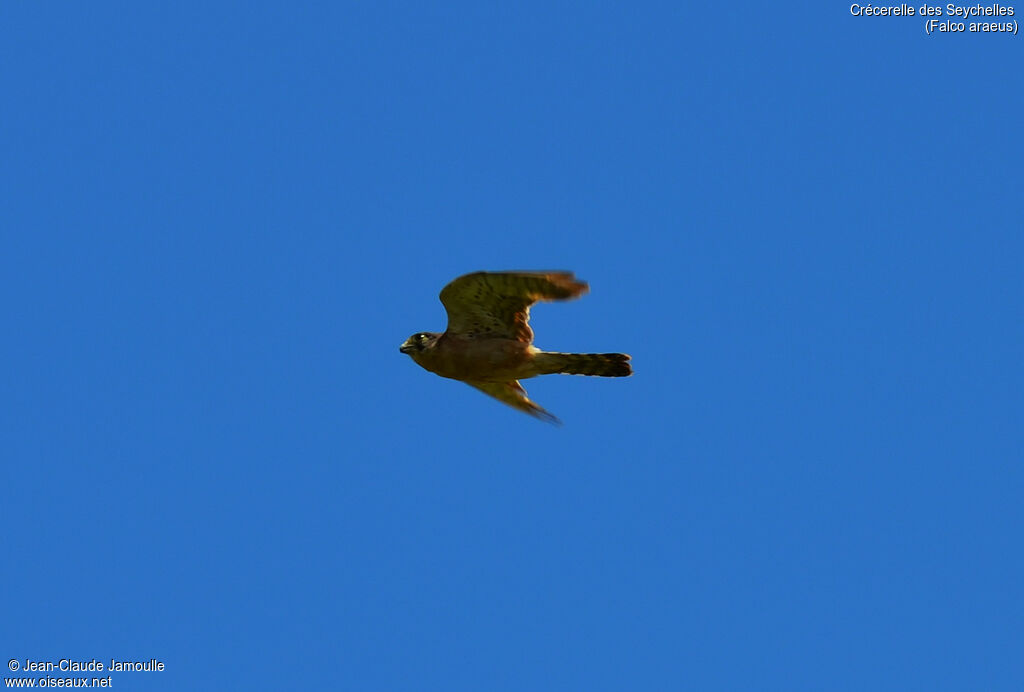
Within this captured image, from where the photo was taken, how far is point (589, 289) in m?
11.0

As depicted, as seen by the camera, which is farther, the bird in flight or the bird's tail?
the bird's tail

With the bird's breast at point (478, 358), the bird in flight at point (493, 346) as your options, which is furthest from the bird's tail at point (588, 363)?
the bird's breast at point (478, 358)

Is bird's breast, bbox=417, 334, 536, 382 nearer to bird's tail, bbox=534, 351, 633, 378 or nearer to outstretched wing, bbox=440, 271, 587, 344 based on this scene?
outstretched wing, bbox=440, 271, 587, 344

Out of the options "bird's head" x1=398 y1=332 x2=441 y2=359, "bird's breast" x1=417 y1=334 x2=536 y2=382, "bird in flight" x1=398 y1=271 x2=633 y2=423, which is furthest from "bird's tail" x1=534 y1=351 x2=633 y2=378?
"bird's head" x1=398 y1=332 x2=441 y2=359

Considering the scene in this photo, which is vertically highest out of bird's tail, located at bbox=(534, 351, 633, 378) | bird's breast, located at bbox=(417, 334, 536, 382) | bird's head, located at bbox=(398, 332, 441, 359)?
bird's head, located at bbox=(398, 332, 441, 359)

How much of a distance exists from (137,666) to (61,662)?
1095mm

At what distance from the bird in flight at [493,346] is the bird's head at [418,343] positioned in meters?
0.01

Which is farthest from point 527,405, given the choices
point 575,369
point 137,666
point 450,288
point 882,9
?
point 882,9

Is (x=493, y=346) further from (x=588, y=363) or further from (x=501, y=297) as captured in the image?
(x=588, y=363)

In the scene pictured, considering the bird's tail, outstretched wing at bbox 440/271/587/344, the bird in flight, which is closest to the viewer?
outstretched wing at bbox 440/271/587/344

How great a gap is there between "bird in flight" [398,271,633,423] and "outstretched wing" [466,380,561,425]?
0.82 meters

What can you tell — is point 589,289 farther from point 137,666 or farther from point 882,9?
point 137,666

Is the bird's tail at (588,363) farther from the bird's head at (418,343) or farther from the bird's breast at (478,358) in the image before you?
the bird's head at (418,343)

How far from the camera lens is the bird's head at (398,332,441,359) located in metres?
13.0
